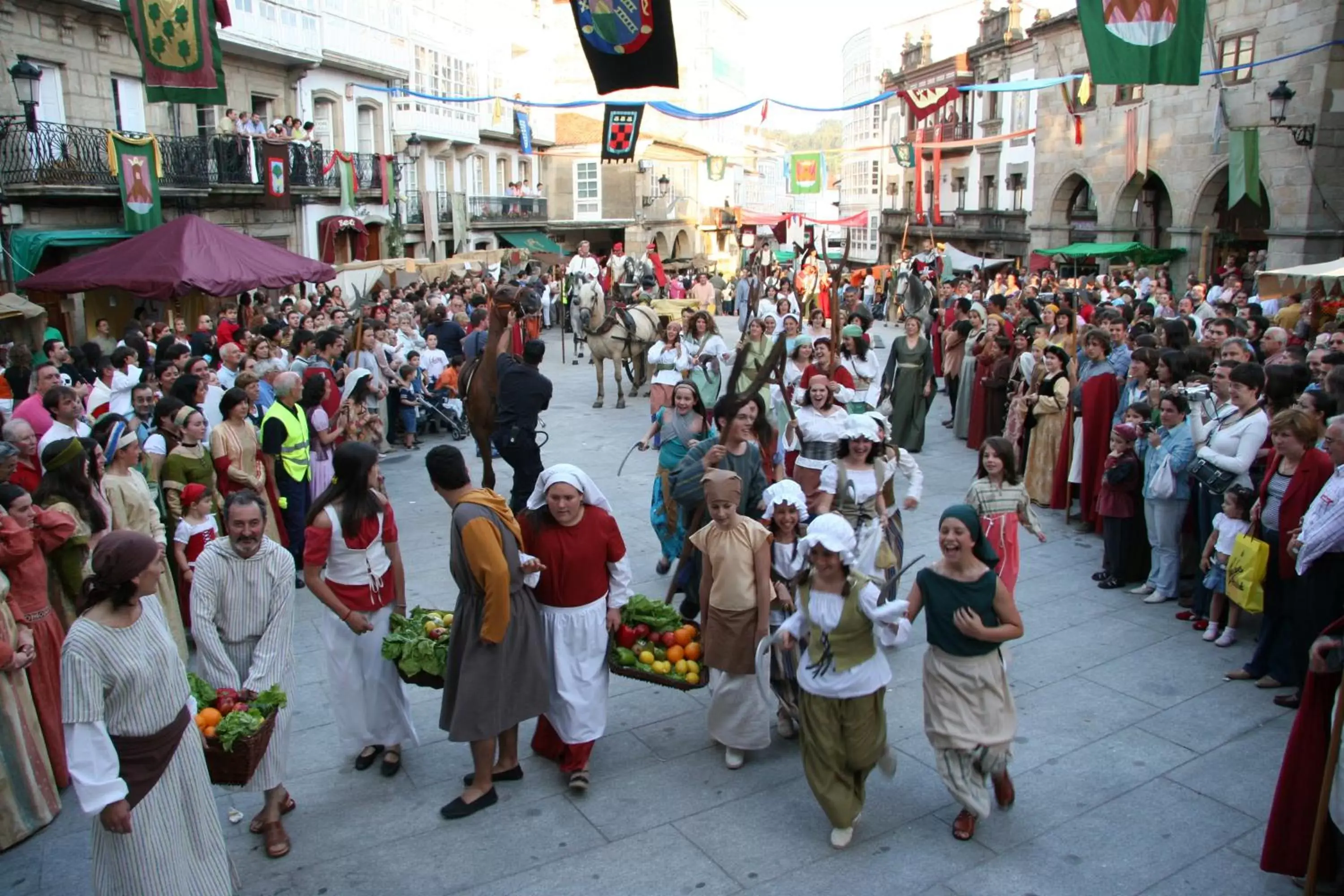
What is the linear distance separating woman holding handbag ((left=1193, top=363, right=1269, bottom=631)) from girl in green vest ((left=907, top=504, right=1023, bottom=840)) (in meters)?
2.91

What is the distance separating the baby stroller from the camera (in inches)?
533

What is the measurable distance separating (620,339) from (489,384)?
5.97m

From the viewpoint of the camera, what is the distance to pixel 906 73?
49.0 meters

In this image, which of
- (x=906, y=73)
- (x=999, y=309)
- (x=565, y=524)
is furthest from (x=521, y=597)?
(x=906, y=73)

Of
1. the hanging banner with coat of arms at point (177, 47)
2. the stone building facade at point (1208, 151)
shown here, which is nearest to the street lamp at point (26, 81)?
the hanging banner with coat of arms at point (177, 47)

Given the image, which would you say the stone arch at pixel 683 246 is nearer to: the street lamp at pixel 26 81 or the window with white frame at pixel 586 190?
the window with white frame at pixel 586 190

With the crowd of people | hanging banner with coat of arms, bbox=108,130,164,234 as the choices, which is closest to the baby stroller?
the crowd of people

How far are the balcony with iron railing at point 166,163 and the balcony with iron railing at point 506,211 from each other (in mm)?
8013

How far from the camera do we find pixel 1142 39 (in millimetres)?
10453

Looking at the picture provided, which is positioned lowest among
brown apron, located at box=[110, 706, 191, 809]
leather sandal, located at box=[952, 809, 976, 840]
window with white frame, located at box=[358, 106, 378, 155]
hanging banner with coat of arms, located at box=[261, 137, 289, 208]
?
leather sandal, located at box=[952, 809, 976, 840]

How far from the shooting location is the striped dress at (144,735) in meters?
Result: 3.38

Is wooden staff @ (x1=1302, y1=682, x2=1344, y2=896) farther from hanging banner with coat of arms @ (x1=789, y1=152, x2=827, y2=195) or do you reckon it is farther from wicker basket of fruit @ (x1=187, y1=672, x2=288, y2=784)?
hanging banner with coat of arms @ (x1=789, y1=152, x2=827, y2=195)

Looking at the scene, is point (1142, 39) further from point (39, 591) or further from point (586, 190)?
point (586, 190)

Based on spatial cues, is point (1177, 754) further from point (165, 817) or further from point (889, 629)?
point (165, 817)
